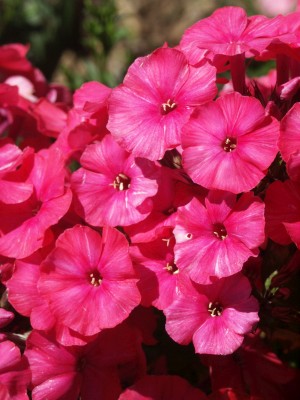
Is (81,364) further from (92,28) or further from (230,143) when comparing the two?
(92,28)

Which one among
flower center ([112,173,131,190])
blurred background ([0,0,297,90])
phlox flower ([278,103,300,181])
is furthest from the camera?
blurred background ([0,0,297,90])

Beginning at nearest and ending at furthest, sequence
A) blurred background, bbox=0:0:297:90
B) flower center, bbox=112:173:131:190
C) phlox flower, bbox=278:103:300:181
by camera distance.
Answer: phlox flower, bbox=278:103:300:181 → flower center, bbox=112:173:131:190 → blurred background, bbox=0:0:297:90

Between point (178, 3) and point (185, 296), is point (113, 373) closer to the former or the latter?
point (185, 296)

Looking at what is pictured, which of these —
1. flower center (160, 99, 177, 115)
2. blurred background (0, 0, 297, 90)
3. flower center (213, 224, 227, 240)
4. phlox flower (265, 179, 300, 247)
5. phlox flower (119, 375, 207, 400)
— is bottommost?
blurred background (0, 0, 297, 90)

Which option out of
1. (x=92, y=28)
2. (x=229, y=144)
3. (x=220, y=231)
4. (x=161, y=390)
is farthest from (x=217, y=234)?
(x=92, y=28)

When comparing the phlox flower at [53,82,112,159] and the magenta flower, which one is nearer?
the magenta flower

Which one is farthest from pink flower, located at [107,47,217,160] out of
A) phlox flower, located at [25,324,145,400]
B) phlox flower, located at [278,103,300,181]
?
phlox flower, located at [25,324,145,400]

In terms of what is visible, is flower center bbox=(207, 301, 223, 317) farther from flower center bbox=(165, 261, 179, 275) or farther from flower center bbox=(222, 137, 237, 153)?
flower center bbox=(222, 137, 237, 153)
